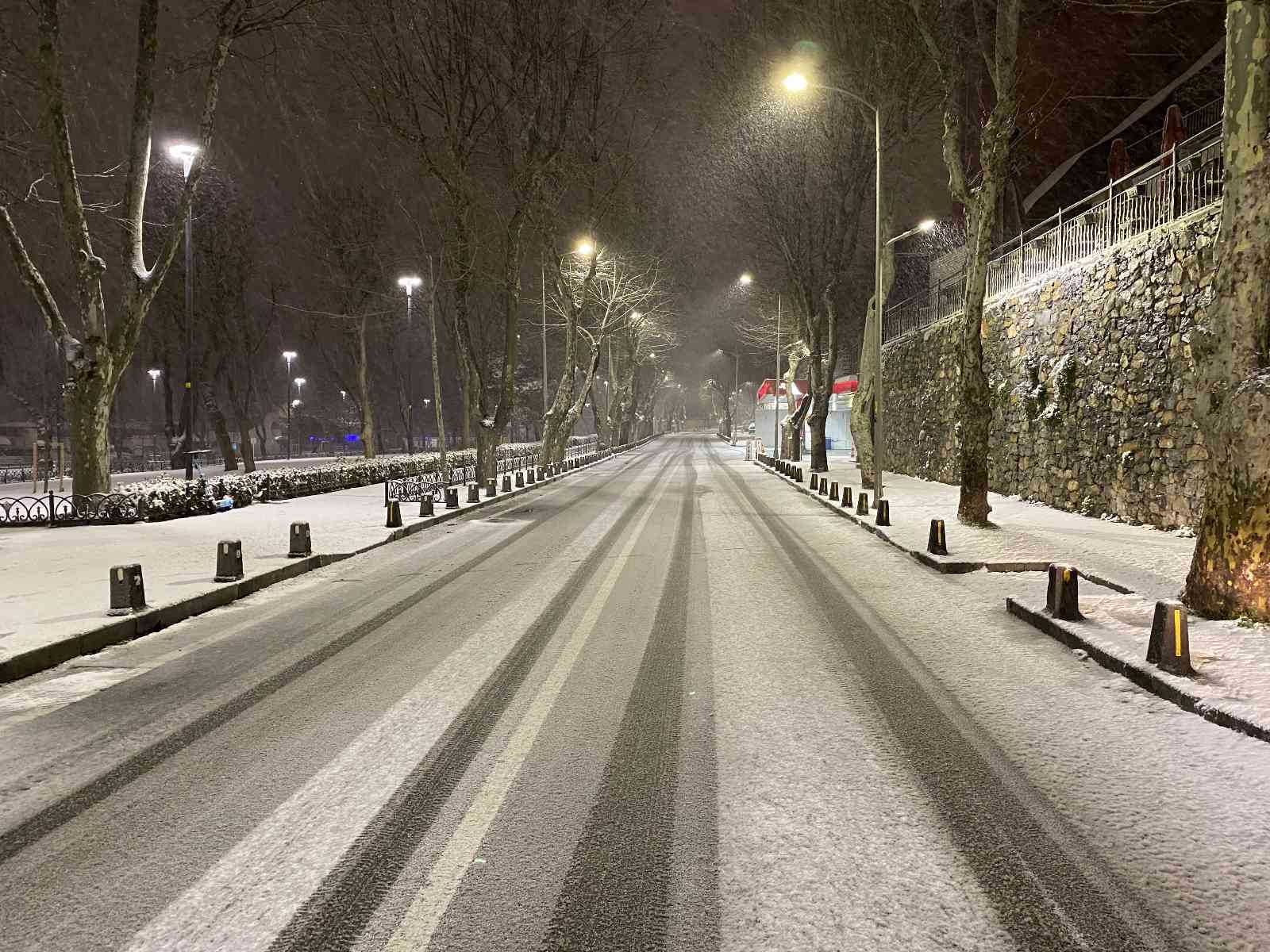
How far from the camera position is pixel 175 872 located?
3365 mm

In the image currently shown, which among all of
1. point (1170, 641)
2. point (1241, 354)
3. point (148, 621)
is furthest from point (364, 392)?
point (1170, 641)

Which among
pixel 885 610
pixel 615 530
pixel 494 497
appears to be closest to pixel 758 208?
pixel 494 497

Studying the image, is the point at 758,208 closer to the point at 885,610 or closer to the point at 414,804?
the point at 885,610

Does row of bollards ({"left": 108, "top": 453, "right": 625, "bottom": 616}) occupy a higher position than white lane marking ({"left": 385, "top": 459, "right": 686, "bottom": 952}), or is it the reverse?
row of bollards ({"left": 108, "top": 453, "right": 625, "bottom": 616})

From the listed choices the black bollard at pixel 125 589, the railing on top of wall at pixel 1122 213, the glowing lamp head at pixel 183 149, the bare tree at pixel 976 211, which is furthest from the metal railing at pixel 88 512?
the railing on top of wall at pixel 1122 213

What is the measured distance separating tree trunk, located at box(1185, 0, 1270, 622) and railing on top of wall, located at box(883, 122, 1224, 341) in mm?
4187

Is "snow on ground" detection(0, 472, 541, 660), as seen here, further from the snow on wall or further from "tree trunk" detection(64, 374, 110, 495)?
the snow on wall

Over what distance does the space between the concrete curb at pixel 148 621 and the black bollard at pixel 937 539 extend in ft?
28.7

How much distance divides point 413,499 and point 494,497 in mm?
2239

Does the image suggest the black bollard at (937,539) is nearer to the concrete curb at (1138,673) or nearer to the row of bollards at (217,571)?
the concrete curb at (1138,673)

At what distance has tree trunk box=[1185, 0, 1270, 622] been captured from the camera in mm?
6941

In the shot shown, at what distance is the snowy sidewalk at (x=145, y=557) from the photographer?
7566 mm

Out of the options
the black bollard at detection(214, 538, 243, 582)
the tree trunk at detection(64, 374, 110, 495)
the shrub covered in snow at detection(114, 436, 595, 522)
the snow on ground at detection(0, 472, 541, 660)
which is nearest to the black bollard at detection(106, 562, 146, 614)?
the snow on ground at detection(0, 472, 541, 660)

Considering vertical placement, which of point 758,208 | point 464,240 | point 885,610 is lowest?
point 885,610
